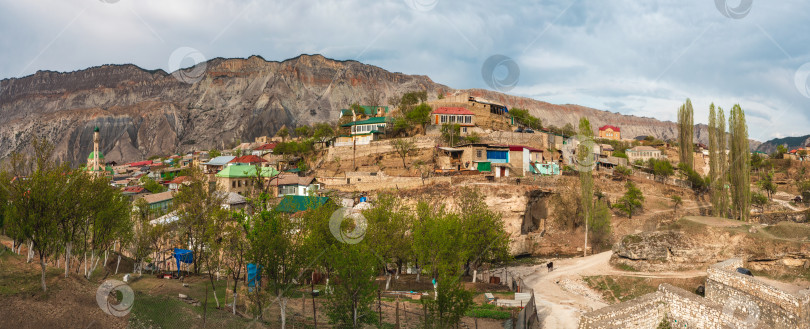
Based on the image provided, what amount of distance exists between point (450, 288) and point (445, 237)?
6.23 metres

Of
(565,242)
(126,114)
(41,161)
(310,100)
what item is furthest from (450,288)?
(126,114)

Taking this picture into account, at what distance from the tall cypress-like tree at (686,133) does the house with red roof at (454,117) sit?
32.7 metres

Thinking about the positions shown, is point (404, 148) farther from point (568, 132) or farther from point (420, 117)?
point (568, 132)

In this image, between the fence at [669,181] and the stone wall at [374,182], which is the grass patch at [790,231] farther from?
the fence at [669,181]

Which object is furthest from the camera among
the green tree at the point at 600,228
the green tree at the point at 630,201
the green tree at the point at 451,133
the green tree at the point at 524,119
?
the green tree at the point at 524,119

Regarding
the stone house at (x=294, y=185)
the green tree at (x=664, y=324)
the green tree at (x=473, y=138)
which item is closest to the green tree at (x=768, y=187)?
the green tree at (x=473, y=138)

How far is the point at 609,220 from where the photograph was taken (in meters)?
44.4

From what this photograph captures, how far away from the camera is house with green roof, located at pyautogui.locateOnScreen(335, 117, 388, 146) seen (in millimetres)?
65188

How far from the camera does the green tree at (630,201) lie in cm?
4749

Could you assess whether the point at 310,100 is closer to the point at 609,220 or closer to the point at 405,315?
the point at 609,220

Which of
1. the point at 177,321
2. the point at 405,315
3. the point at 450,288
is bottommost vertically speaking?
the point at 405,315

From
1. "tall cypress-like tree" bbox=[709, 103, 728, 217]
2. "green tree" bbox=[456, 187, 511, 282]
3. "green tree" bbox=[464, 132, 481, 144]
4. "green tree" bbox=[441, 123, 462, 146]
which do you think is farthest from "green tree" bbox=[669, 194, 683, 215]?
"green tree" bbox=[456, 187, 511, 282]

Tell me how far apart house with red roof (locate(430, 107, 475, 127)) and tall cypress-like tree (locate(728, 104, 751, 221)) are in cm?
3147

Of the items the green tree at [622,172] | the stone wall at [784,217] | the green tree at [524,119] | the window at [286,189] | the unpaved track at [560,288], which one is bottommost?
the unpaved track at [560,288]
